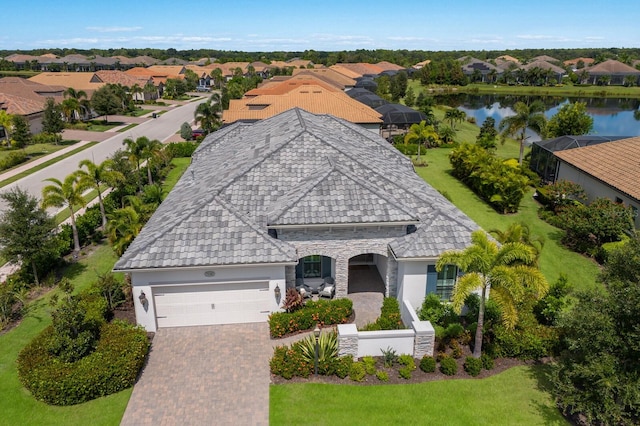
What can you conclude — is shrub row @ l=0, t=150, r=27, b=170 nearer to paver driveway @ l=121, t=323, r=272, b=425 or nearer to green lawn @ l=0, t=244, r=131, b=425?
green lawn @ l=0, t=244, r=131, b=425

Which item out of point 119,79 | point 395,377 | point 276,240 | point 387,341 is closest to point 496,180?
point 387,341

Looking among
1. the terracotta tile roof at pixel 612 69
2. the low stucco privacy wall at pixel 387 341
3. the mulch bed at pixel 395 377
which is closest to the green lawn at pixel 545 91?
the terracotta tile roof at pixel 612 69

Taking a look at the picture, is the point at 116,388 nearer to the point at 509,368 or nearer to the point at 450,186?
the point at 509,368

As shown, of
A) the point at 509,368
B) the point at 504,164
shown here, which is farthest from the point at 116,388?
the point at 504,164

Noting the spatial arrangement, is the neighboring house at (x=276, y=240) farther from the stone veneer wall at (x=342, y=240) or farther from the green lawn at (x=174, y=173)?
the green lawn at (x=174, y=173)

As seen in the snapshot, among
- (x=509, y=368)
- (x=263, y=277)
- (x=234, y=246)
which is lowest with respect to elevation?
(x=509, y=368)

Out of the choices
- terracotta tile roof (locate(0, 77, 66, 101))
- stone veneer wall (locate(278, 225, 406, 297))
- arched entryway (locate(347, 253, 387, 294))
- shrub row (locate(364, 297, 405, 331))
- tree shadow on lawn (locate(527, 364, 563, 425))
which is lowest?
tree shadow on lawn (locate(527, 364, 563, 425))

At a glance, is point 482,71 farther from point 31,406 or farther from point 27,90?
point 31,406

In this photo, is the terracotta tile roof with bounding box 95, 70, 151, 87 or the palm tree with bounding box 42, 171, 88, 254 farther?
the terracotta tile roof with bounding box 95, 70, 151, 87

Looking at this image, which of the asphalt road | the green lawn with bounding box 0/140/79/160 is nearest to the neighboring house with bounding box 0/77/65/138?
the green lawn with bounding box 0/140/79/160
